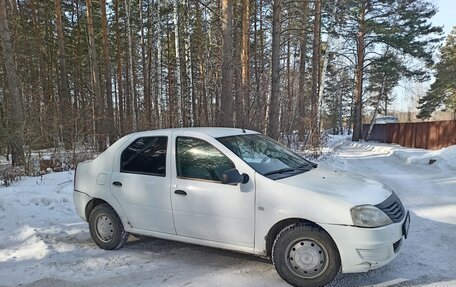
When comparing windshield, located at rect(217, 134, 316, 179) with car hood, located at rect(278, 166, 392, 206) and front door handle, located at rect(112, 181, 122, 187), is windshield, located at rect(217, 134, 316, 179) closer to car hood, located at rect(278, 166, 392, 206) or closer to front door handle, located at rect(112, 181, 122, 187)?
car hood, located at rect(278, 166, 392, 206)

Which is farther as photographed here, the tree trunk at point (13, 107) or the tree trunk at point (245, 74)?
the tree trunk at point (245, 74)

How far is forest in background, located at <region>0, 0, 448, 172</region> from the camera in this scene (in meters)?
12.8

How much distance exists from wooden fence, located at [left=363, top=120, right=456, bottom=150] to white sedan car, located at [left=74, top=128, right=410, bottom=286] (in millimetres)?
16051

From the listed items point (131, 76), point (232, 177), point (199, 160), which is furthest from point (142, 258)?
point (131, 76)

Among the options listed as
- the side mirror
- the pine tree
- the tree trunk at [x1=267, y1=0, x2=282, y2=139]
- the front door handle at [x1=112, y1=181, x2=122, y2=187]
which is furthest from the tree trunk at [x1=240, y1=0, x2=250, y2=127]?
the pine tree

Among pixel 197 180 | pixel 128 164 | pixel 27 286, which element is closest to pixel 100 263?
pixel 27 286

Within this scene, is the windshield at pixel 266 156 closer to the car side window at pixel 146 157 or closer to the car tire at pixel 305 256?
the car tire at pixel 305 256

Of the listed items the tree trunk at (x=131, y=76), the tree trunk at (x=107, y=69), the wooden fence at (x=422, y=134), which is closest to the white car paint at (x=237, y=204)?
the tree trunk at (x=131, y=76)

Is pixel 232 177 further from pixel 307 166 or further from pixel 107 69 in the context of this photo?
pixel 107 69

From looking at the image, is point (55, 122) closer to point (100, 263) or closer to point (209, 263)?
point (100, 263)

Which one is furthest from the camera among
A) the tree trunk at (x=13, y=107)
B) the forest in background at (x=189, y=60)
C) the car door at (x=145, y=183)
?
the forest in background at (x=189, y=60)

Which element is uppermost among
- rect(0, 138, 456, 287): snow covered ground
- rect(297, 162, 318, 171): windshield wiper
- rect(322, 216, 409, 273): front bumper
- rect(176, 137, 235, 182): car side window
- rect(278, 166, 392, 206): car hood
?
rect(176, 137, 235, 182): car side window

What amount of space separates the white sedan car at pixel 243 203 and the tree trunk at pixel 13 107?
241 inches

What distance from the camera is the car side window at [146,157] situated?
4758 mm
